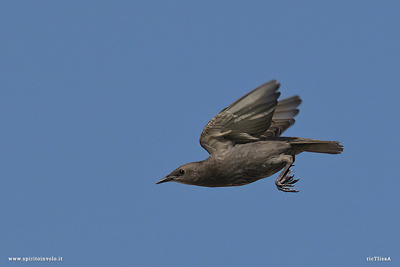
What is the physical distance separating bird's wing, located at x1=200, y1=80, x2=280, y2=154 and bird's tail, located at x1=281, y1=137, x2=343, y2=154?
0.67m

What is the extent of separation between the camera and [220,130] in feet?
33.0

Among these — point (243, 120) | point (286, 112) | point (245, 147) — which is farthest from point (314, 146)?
point (243, 120)

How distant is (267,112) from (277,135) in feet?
2.84

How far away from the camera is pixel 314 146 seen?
34.4 ft

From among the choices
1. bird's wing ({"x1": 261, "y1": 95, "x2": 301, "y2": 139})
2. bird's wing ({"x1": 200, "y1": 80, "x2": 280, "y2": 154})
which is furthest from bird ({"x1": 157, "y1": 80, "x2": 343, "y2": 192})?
bird's wing ({"x1": 261, "y1": 95, "x2": 301, "y2": 139})

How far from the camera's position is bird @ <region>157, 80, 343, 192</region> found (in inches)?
387

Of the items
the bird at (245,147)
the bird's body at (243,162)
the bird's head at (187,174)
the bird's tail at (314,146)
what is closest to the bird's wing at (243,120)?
the bird at (245,147)

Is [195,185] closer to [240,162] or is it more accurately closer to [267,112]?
[240,162]

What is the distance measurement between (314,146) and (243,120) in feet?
5.24

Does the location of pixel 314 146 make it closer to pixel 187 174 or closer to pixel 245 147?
pixel 245 147

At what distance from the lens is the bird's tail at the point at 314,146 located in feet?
33.8

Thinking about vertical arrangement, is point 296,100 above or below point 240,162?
above

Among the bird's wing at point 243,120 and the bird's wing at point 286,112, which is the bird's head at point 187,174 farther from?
the bird's wing at point 286,112

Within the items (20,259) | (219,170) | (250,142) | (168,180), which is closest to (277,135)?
(250,142)
